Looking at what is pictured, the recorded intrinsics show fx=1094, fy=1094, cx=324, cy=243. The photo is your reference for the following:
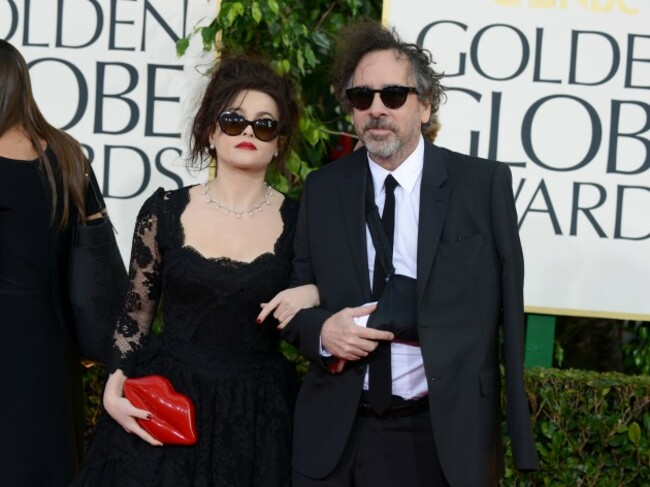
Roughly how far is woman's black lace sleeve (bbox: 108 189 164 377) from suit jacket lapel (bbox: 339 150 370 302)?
644mm

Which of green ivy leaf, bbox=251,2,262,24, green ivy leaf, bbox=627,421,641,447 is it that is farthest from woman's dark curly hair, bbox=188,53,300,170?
green ivy leaf, bbox=627,421,641,447

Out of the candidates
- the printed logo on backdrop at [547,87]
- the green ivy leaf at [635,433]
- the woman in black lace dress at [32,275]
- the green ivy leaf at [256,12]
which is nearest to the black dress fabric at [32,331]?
the woman in black lace dress at [32,275]

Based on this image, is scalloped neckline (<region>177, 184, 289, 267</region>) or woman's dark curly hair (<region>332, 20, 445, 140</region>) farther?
scalloped neckline (<region>177, 184, 289, 267</region>)

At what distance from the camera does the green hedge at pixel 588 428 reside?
4.48m

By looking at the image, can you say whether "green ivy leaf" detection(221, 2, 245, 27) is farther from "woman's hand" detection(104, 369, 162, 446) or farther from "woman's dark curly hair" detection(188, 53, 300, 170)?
"woman's hand" detection(104, 369, 162, 446)

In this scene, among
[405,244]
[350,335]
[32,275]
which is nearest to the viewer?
[350,335]

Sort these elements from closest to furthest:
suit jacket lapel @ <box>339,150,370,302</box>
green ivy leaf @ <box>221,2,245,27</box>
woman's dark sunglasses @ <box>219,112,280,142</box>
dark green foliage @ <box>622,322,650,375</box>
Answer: suit jacket lapel @ <box>339,150,370,302</box>, woman's dark sunglasses @ <box>219,112,280,142</box>, green ivy leaf @ <box>221,2,245,27</box>, dark green foliage @ <box>622,322,650,375</box>

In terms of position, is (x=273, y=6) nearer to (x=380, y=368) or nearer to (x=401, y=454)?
(x=380, y=368)

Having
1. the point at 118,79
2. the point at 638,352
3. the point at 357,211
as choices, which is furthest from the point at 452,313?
the point at 638,352

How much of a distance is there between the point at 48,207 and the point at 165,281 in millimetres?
509

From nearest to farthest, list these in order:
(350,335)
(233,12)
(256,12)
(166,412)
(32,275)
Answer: (350,335) < (166,412) < (32,275) < (233,12) < (256,12)

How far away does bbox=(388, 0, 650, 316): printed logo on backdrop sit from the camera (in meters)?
4.72

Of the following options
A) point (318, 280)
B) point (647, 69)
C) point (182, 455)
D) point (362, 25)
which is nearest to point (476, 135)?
point (647, 69)

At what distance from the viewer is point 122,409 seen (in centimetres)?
331
